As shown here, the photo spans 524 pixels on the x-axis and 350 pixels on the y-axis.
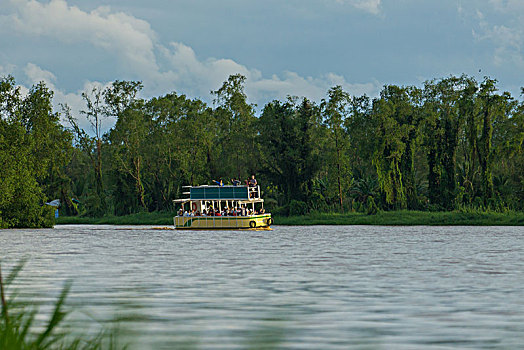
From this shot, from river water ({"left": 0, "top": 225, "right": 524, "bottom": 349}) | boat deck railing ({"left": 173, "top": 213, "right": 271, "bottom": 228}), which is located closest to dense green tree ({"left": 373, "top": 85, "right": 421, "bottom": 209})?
boat deck railing ({"left": 173, "top": 213, "right": 271, "bottom": 228})

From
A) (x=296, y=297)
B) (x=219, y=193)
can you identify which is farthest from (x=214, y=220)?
(x=296, y=297)

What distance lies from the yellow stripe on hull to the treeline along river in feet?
38.8

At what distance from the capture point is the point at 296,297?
17.0 metres

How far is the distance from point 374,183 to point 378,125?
646 cm

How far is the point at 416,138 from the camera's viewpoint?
76875 millimetres

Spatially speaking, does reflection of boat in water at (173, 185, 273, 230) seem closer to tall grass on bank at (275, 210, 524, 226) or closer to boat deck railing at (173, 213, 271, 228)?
boat deck railing at (173, 213, 271, 228)

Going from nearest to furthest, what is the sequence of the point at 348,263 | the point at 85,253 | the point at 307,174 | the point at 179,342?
1. the point at 179,342
2. the point at 348,263
3. the point at 85,253
4. the point at 307,174

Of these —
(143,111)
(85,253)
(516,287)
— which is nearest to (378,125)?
(143,111)

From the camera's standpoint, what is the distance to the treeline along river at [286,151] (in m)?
72.4

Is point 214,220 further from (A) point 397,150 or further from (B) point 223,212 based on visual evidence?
(A) point 397,150

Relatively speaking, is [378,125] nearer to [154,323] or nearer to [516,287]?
[516,287]

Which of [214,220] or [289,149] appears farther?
[289,149]

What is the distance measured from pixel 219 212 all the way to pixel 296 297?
52.7m

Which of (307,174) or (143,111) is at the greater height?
(143,111)
